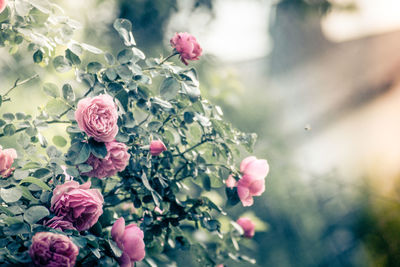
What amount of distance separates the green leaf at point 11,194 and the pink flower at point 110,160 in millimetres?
182

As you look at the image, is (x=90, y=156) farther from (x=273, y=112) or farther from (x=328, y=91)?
(x=328, y=91)

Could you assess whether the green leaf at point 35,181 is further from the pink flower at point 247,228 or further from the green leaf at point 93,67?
the pink flower at point 247,228

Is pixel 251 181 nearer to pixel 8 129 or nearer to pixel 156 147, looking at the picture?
pixel 156 147

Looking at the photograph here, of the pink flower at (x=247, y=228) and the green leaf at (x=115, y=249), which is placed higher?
the pink flower at (x=247, y=228)

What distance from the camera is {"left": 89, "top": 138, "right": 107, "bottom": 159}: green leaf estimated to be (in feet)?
2.71

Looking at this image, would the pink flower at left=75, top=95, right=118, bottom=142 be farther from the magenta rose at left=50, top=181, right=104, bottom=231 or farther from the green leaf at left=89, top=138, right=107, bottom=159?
the magenta rose at left=50, top=181, right=104, bottom=231

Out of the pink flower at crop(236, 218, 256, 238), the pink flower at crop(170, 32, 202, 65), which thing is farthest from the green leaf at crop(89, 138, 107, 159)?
the pink flower at crop(236, 218, 256, 238)

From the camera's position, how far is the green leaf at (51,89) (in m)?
0.91

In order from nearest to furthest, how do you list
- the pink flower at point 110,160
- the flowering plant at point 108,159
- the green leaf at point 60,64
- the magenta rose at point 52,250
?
1. the magenta rose at point 52,250
2. the flowering plant at point 108,159
3. the pink flower at point 110,160
4. the green leaf at point 60,64

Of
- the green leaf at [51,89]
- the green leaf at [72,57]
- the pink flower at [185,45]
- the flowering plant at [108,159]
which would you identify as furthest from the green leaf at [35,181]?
the pink flower at [185,45]

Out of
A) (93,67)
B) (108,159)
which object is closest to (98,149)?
(108,159)

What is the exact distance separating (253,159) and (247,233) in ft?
1.33

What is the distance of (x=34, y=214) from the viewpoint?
71 centimetres

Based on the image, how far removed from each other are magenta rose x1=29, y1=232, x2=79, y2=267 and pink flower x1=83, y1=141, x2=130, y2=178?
0.26 metres
